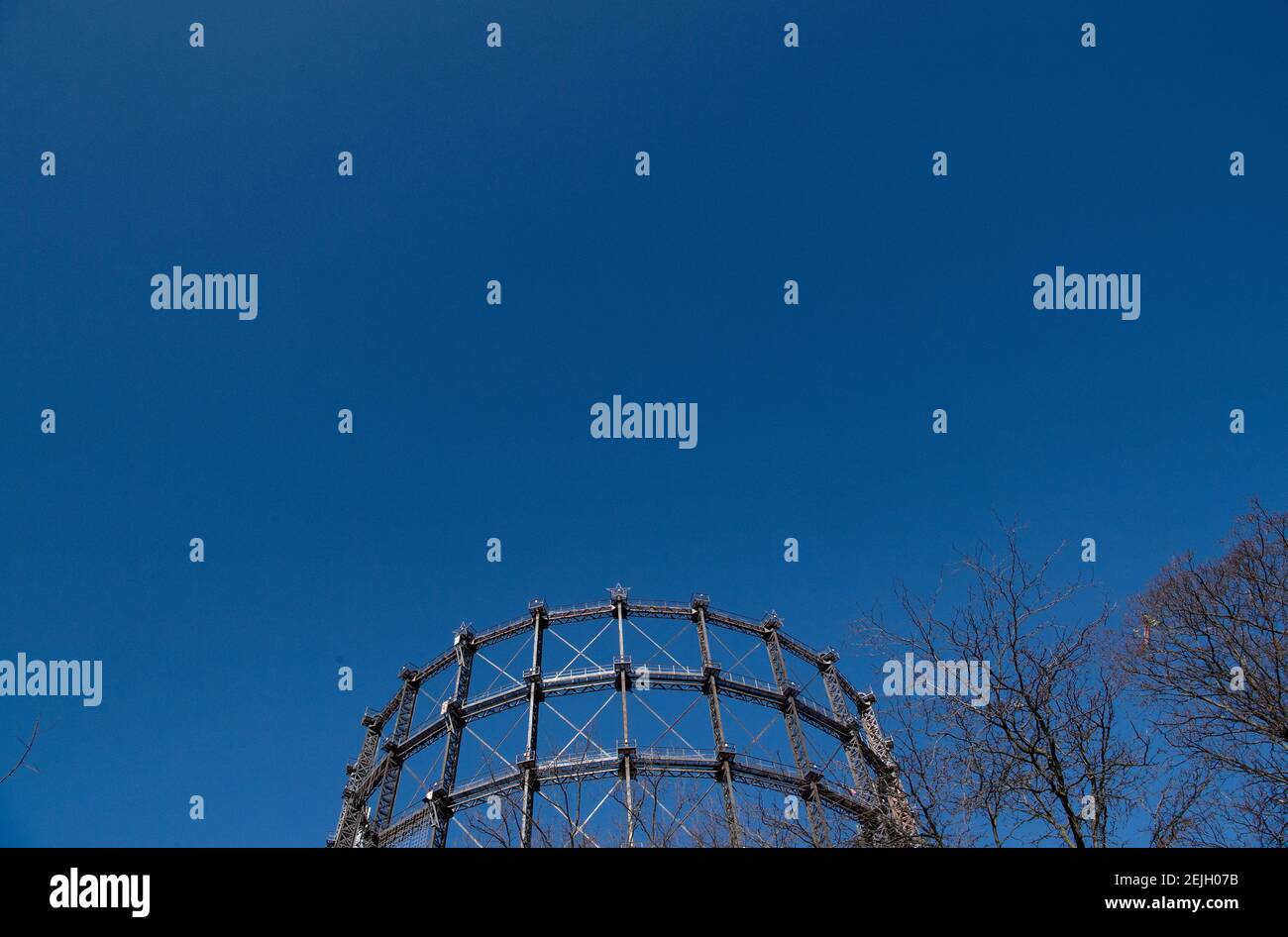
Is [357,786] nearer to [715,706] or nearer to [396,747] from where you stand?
[396,747]

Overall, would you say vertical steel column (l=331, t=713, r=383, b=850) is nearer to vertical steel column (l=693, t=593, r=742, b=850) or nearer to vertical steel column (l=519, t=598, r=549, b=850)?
vertical steel column (l=519, t=598, r=549, b=850)

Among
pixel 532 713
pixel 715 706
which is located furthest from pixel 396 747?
pixel 715 706

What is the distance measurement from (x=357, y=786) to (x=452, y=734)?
11.2 m

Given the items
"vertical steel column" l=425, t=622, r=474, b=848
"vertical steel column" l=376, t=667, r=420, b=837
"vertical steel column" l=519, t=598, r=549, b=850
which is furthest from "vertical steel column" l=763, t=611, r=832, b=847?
"vertical steel column" l=376, t=667, r=420, b=837

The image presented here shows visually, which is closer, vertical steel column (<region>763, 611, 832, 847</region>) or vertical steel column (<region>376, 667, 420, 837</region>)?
vertical steel column (<region>763, 611, 832, 847</region>)

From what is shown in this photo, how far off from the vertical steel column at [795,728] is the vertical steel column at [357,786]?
60.7 feet

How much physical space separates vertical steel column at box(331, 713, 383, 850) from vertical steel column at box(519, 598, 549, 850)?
10.4 meters

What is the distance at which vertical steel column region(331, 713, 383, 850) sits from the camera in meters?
33.7

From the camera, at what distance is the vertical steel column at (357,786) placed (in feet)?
111

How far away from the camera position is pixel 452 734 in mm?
29047
